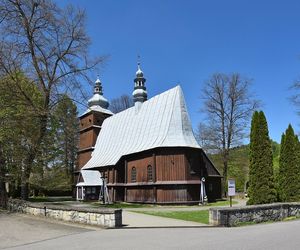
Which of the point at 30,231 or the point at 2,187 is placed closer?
the point at 30,231

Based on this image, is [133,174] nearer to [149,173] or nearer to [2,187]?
[149,173]

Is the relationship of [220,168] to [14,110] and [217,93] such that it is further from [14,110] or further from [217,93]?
[14,110]

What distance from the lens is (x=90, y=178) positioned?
139ft

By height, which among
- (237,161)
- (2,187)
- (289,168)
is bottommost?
(2,187)

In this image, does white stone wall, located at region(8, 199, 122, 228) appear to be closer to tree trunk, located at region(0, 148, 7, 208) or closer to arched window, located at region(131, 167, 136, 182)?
tree trunk, located at region(0, 148, 7, 208)

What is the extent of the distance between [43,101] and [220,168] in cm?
2386

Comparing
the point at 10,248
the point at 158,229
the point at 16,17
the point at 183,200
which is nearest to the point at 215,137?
the point at 183,200

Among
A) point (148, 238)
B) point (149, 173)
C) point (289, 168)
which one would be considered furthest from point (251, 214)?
point (149, 173)

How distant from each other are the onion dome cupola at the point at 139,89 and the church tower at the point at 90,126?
6882 millimetres

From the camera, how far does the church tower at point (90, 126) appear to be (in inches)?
1897

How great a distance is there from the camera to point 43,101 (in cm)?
2486

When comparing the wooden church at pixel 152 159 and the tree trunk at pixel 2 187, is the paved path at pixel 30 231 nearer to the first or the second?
the tree trunk at pixel 2 187

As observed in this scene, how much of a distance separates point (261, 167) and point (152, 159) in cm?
1224

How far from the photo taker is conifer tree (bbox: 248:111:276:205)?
20141 mm
